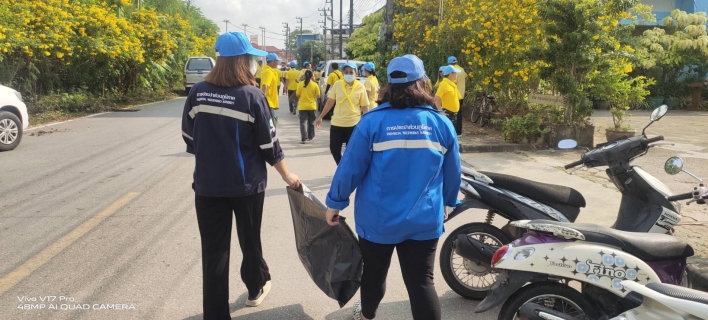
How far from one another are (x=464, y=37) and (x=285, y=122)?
18.1ft

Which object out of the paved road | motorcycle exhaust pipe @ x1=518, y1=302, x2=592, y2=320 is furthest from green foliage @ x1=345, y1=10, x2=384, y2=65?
motorcycle exhaust pipe @ x1=518, y1=302, x2=592, y2=320

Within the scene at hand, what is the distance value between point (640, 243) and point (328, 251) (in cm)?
178

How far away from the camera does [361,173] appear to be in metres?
2.93

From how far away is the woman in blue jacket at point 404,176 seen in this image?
9.34 ft

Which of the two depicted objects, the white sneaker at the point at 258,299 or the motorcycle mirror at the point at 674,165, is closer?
the motorcycle mirror at the point at 674,165

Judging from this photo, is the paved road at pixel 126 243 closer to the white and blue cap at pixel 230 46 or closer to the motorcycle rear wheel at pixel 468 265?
the motorcycle rear wheel at pixel 468 265

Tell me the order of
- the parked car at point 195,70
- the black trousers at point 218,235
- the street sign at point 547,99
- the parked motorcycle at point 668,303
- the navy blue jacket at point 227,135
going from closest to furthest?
the parked motorcycle at point 668,303
the navy blue jacket at point 227,135
the black trousers at point 218,235
the street sign at point 547,99
the parked car at point 195,70

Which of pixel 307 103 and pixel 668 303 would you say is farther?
pixel 307 103

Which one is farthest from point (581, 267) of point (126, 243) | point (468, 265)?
point (126, 243)

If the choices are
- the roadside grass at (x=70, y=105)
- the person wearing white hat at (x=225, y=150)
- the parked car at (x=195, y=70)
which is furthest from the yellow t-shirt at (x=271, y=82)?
the parked car at (x=195, y=70)

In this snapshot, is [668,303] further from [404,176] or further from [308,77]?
[308,77]

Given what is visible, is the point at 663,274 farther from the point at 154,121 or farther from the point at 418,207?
the point at 154,121

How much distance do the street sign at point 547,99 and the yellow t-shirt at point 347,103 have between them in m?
4.45

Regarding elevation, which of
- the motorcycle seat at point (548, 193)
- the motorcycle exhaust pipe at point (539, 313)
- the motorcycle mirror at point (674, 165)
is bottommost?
the motorcycle exhaust pipe at point (539, 313)
